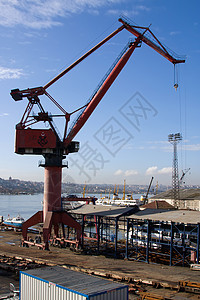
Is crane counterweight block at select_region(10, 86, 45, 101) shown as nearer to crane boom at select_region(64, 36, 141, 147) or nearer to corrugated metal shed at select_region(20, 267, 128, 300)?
crane boom at select_region(64, 36, 141, 147)

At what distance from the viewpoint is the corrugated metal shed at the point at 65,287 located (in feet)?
44.0

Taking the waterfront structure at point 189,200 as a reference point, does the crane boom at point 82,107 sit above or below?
above

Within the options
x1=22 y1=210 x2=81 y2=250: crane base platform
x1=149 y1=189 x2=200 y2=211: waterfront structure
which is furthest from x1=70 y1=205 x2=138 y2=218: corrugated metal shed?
x1=149 y1=189 x2=200 y2=211: waterfront structure

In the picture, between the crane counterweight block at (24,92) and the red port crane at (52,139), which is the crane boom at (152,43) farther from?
the crane counterweight block at (24,92)

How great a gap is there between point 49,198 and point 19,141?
6.96 metres

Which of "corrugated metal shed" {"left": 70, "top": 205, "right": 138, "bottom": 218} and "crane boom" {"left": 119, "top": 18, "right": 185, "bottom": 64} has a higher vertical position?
"crane boom" {"left": 119, "top": 18, "right": 185, "bottom": 64}

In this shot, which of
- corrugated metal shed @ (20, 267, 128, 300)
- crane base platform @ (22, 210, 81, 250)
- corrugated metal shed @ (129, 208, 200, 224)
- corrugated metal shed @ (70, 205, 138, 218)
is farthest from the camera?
crane base platform @ (22, 210, 81, 250)

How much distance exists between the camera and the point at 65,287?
1380 cm

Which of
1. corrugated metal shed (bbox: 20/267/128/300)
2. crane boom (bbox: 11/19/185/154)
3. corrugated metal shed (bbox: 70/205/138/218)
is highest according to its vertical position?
crane boom (bbox: 11/19/185/154)

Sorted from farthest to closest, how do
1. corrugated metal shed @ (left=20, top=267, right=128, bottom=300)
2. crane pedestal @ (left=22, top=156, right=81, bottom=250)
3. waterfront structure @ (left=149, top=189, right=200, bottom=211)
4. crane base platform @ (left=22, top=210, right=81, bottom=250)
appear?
waterfront structure @ (left=149, top=189, right=200, bottom=211)
crane pedestal @ (left=22, top=156, right=81, bottom=250)
crane base platform @ (left=22, top=210, right=81, bottom=250)
corrugated metal shed @ (left=20, top=267, right=128, bottom=300)

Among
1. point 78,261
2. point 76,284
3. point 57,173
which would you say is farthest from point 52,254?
point 76,284

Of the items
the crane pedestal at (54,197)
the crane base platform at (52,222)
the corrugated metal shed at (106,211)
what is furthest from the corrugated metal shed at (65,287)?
the crane pedestal at (54,197)

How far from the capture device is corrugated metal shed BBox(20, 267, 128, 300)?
1341 centimetres

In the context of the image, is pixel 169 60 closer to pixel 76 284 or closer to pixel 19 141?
pixel 19 141
